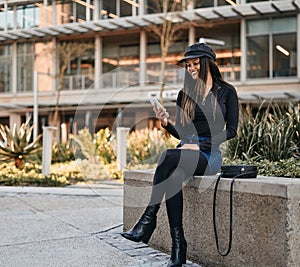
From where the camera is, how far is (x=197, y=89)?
14.0ft

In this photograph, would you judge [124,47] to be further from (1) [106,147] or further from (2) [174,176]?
(2) [174,176]

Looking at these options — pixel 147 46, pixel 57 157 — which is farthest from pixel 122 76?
pixel 57 157

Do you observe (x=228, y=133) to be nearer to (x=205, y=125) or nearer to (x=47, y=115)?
(x=205, y=125)

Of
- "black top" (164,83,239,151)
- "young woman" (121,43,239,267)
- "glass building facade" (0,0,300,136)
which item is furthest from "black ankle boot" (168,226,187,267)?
"glass building facade" (0,0,300,136)

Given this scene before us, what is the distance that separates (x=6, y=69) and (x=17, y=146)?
20532mm

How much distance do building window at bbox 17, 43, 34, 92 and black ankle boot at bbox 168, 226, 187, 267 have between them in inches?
1101

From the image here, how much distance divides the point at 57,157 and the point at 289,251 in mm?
11403

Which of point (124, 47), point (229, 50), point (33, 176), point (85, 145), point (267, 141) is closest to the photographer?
point (267, 141)

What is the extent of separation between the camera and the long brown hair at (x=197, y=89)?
13.8 ft

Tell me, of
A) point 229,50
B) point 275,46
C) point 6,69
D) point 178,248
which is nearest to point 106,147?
point 178,248

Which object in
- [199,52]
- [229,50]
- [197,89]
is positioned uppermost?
[229,50]

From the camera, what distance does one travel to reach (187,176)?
4012 mm

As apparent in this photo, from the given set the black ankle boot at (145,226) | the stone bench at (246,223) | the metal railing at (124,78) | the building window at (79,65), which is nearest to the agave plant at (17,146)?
the stone bench at (246,223)

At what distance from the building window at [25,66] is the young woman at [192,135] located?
1081 inches
